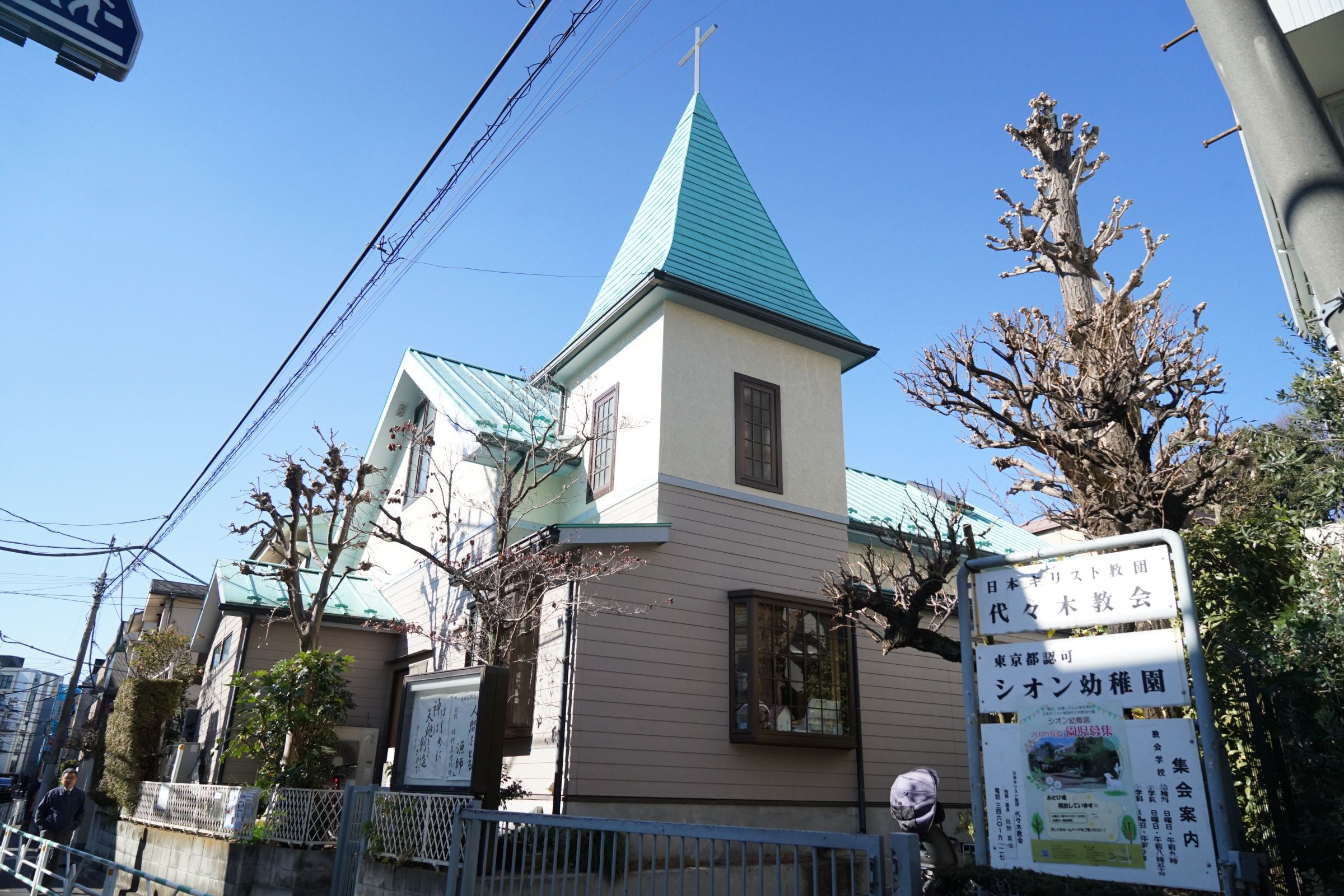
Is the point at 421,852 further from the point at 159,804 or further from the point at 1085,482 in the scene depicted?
the point at 159,804

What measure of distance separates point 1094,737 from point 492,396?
1241cm

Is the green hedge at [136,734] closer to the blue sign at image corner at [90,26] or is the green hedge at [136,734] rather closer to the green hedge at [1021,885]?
the blue sign at image corner at [90,26]

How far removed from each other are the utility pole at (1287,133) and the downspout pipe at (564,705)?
9.05 m

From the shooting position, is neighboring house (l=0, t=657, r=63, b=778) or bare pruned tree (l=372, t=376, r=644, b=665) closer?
bare pruned tree (l=372, t=376, r=644, b=665)

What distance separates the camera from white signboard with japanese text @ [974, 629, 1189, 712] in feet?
17.4

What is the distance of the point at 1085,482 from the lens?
803 cm

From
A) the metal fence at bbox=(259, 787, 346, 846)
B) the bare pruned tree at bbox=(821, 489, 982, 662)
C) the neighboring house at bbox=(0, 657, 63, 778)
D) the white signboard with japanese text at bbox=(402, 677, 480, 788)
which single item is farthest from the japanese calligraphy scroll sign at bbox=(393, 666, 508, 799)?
the neighboring house at bbox=(0, 657, 63, 778)

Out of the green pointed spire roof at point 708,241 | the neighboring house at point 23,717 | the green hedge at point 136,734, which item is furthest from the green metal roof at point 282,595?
the neighboring house at point 23,717

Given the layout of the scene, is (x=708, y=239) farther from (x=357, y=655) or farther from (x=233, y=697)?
(x=233, y=697)

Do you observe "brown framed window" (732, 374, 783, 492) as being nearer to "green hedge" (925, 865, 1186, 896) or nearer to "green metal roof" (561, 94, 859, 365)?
"green metal roof" (561, 94, 859, 365)

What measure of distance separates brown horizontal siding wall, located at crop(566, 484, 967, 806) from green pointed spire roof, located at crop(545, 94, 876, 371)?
336 cm

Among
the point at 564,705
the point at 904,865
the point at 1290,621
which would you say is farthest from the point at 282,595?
the point at 1290,621

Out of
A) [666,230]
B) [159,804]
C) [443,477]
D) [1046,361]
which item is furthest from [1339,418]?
[159,804]

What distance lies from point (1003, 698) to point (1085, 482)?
9.57 feet
